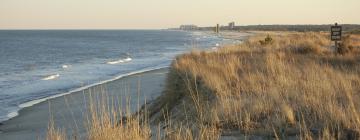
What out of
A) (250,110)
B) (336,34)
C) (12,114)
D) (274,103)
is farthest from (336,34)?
(250,110)

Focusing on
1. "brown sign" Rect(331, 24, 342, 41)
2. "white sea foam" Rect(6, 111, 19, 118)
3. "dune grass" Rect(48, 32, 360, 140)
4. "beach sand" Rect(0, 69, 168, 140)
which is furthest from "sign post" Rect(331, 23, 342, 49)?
"white sea foam" Rect(6, 111, 19, 118)

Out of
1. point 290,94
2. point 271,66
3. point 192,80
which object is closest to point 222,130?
point 290,94

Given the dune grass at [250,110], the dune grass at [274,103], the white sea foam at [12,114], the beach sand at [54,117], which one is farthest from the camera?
the white sea foam at [12,114]

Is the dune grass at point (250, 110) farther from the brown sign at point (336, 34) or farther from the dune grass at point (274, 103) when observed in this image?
the brown sign at point (336, 34)

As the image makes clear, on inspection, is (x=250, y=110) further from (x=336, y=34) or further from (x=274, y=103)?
(x=336, y=34)

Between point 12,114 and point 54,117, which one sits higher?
point 54,117

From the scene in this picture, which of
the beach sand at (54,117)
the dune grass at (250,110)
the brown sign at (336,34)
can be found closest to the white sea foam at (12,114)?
the beach sand at (54,117)

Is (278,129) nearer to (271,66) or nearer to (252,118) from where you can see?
(252,118)

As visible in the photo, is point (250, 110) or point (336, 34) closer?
point (250, 110)

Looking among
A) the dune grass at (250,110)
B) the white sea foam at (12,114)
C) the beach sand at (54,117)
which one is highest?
the dune grass at (250,110)

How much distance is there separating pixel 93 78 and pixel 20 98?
7.25m

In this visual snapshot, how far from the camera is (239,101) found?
8.30m

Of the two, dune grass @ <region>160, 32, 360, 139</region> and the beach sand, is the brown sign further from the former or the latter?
dune grass @ <region>160, 32, 360, 139</region>

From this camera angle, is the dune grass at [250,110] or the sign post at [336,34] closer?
the dune grass at [250,110]
